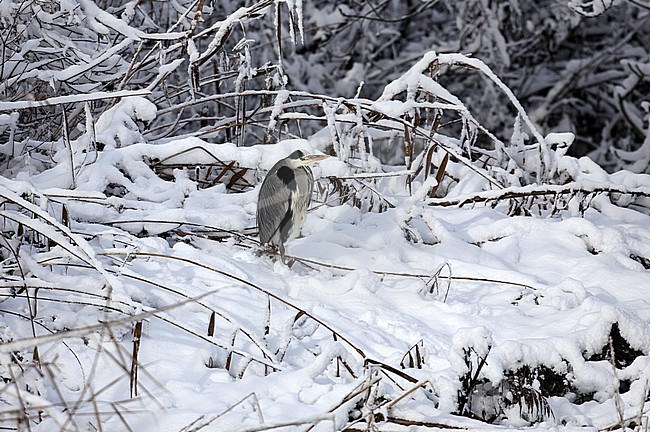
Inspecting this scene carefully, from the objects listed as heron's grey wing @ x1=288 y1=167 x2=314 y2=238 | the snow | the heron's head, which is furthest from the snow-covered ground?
the heron's head

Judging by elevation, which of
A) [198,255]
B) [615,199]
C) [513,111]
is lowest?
[513,111]

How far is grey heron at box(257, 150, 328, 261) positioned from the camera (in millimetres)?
2176

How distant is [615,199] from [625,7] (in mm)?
4501

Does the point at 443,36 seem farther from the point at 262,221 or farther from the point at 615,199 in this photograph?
the point at 262,221

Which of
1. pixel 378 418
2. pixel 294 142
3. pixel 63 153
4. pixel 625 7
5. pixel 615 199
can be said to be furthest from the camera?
pixel 625 7

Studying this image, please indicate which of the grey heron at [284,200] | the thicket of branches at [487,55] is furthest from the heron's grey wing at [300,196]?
the thicket of branches at [487,55]

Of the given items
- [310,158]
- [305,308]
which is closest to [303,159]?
[310,158]

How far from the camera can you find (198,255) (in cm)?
207

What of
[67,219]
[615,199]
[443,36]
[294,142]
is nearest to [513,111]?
[443,36]

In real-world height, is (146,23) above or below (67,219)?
above

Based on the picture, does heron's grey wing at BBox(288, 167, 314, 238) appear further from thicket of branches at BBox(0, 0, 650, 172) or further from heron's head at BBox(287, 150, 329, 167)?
thicket of branches at BBox(0, 0, 650, 172)

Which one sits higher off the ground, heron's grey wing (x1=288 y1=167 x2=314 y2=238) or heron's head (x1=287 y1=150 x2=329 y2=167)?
heron's head (x1=287 y1=150 x2=329 y2=167)

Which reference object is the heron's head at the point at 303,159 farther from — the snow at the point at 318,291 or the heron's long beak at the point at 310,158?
the snow at the point at 318,291

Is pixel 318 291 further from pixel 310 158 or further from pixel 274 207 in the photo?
pixel 310 158
